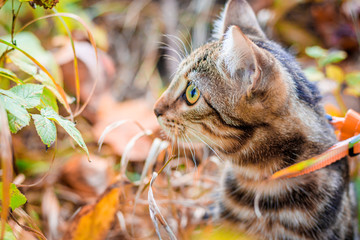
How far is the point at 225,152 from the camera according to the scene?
43.1 inches

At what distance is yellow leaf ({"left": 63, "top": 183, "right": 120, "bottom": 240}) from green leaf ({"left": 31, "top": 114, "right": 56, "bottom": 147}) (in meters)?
0.49

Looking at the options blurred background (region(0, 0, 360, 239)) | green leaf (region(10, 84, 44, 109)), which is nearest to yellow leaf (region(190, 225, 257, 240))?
blurred background (region(0, 0, 360, 239))

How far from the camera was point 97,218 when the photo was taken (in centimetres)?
119

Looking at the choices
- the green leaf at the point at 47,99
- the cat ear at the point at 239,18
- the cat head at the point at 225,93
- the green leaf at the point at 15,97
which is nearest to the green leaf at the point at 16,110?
the green leaf at the point at 15,97

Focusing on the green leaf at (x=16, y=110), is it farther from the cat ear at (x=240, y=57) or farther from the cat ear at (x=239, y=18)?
the cat ear at (x=239, y=18)

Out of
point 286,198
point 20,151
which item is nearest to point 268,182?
point 286,198

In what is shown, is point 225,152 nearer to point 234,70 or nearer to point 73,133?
point 234,70

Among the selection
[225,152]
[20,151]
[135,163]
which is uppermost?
[225,152]

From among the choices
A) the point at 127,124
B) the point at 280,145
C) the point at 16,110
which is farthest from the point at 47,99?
the point at 127,124

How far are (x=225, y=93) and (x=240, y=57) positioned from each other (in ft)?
0.39

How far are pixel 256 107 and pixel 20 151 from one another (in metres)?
1.26

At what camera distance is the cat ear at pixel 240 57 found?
885 millimetres

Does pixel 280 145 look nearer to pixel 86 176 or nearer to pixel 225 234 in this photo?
pixel 225 234

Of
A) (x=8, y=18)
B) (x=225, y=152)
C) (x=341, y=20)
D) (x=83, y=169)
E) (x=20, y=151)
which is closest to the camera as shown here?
(x=225, y=152)
